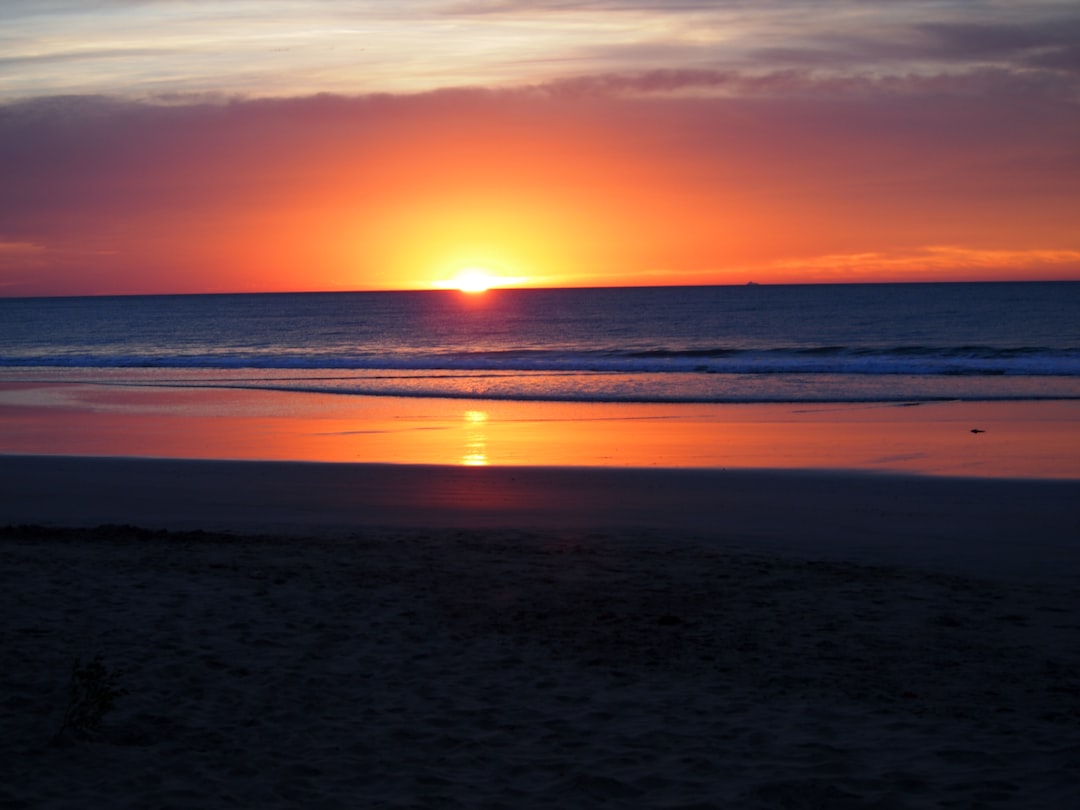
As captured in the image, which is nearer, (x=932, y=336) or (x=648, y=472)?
(x=648, y=472)

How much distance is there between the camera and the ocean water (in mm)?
32531

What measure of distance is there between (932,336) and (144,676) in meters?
64.4

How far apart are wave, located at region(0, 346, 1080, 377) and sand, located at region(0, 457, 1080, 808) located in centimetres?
2651

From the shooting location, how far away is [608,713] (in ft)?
19.9

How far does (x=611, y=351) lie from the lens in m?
55.3

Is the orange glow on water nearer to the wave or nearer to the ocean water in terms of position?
the ocean water

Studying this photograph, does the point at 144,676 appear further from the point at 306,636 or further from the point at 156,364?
the point at 156,364

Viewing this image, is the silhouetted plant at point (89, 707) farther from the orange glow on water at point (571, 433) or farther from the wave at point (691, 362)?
the wave at point (691, 362)

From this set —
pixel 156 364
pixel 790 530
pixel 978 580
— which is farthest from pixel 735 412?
pixel 156 364

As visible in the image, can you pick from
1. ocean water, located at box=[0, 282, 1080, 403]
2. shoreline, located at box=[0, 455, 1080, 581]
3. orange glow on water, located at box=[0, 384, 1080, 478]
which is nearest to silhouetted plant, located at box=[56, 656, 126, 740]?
shoreline, located at box=[0, 455, 1080, 581]

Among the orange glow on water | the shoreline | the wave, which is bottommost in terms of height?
the shoreline

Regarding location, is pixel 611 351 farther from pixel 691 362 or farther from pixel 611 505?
pixel 611 505

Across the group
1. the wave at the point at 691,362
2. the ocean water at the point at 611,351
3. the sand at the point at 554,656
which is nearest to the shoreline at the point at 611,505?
the sand at the point at 554,656

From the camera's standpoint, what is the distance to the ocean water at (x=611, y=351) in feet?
107
